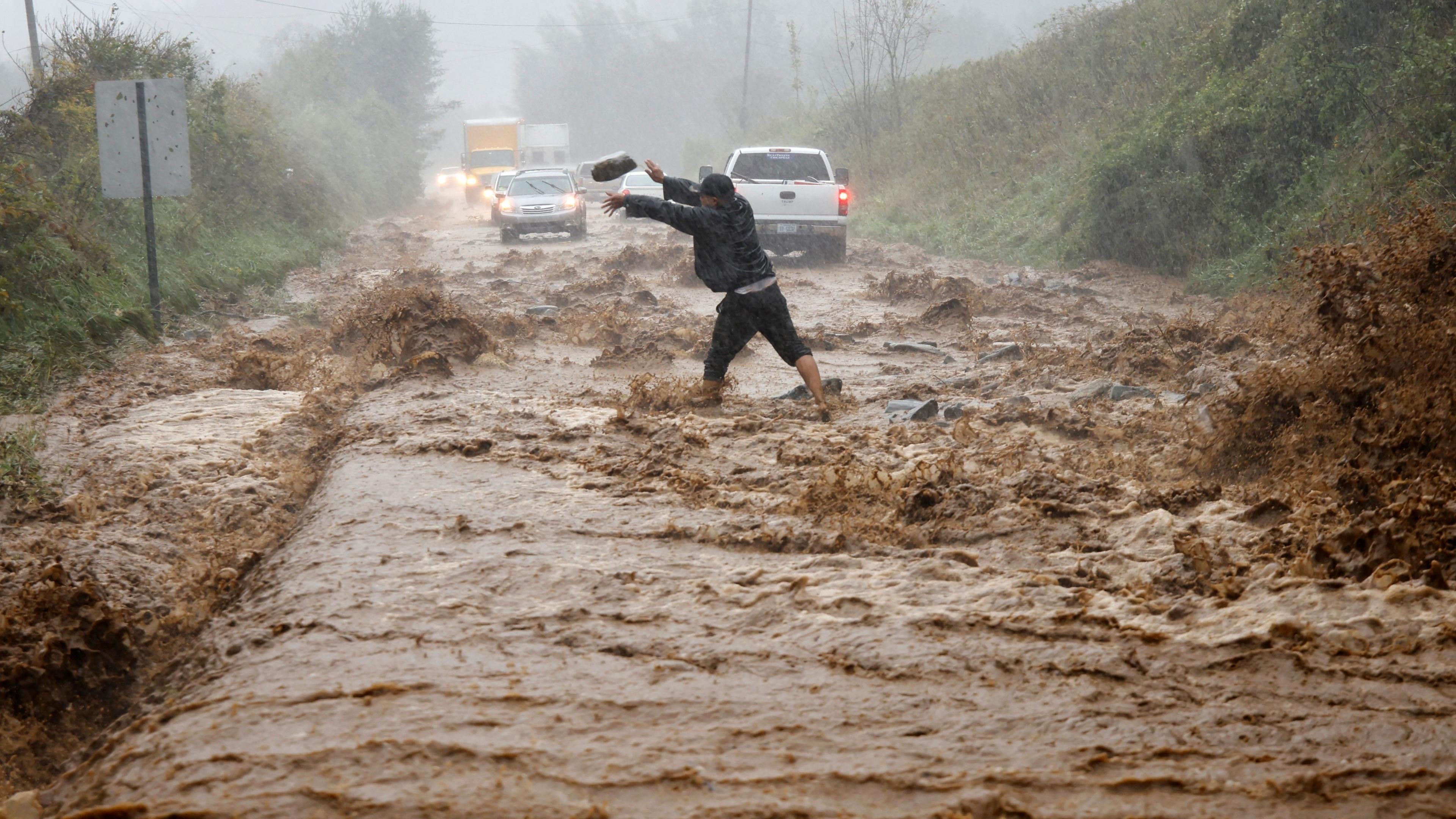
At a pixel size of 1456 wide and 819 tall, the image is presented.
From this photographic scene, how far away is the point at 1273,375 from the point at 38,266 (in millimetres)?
9789

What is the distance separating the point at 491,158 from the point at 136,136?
3252 cm

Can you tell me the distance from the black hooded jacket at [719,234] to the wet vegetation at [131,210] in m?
4.78

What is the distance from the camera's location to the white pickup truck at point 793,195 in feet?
54.0

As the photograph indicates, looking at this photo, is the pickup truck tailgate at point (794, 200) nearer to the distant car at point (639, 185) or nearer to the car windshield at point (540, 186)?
the car windshield at point (540, 186)

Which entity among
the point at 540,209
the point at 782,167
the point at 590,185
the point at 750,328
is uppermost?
the point at 590,185

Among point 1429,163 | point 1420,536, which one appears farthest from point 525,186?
point 1420,536

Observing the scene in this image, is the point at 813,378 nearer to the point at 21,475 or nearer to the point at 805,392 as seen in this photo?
the point at 805,392

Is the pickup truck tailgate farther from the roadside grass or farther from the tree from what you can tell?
the tree

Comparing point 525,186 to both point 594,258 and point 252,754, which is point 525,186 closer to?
point 594,258

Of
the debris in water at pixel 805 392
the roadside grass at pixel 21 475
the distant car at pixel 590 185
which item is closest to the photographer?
the roadside grass at pixel 21 475

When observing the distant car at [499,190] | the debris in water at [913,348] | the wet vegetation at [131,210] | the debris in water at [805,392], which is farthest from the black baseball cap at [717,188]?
the distant car at [499,190]

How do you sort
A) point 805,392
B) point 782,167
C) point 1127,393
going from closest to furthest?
point 1127,393, point 805,392, point 782,167

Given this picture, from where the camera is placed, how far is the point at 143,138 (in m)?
9.62

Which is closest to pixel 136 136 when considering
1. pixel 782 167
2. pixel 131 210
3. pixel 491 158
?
pixel 131 210
